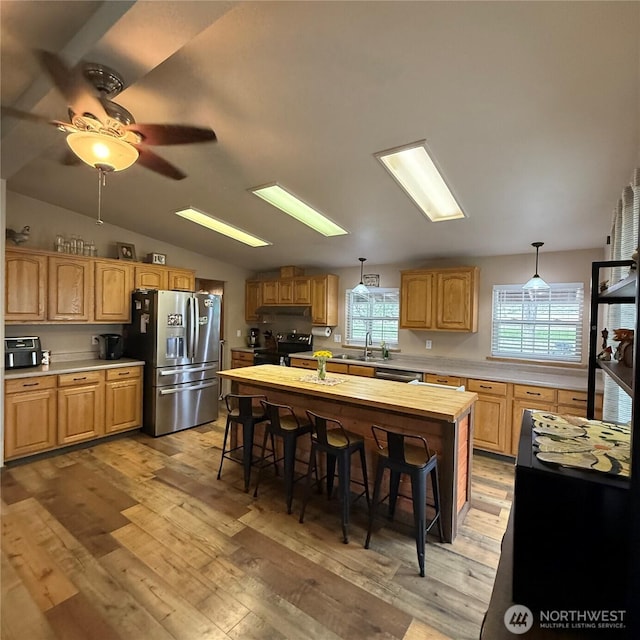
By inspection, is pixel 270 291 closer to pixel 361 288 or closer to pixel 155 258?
pixel 155 258

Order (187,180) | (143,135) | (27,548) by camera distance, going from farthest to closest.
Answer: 1. (187,180)
2. (27,548)
3. (143,135)

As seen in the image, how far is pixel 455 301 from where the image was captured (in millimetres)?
4180

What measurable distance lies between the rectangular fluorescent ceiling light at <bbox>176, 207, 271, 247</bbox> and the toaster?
2.17 metres

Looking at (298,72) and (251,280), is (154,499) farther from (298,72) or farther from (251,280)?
(251,280)

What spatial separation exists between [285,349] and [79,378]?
9.95 feet

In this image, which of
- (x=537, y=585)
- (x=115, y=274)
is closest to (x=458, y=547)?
(x=537, y=585)

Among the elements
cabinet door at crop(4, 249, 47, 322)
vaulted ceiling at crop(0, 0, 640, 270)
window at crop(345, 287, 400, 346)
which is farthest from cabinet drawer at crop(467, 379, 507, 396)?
cabinet door at crop(4, 249, 47, 322)

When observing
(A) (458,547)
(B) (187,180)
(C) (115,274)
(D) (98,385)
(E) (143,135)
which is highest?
(B) (187,180)

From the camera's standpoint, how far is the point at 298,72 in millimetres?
1778

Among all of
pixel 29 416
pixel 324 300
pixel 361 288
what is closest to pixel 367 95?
pixel 361 288

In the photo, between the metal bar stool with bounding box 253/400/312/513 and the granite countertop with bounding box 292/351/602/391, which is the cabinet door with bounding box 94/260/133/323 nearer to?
the metal bar stool with bounding box 253/400/312/513

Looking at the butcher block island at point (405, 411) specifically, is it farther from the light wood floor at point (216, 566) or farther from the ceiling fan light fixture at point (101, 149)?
the ceiling fan light fixture at point (101, 149)

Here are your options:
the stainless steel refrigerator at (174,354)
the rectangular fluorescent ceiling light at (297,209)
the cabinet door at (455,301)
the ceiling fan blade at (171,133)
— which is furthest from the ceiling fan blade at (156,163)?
the cabinet door at (455,301)

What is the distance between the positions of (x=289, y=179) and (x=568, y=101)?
1.97m
